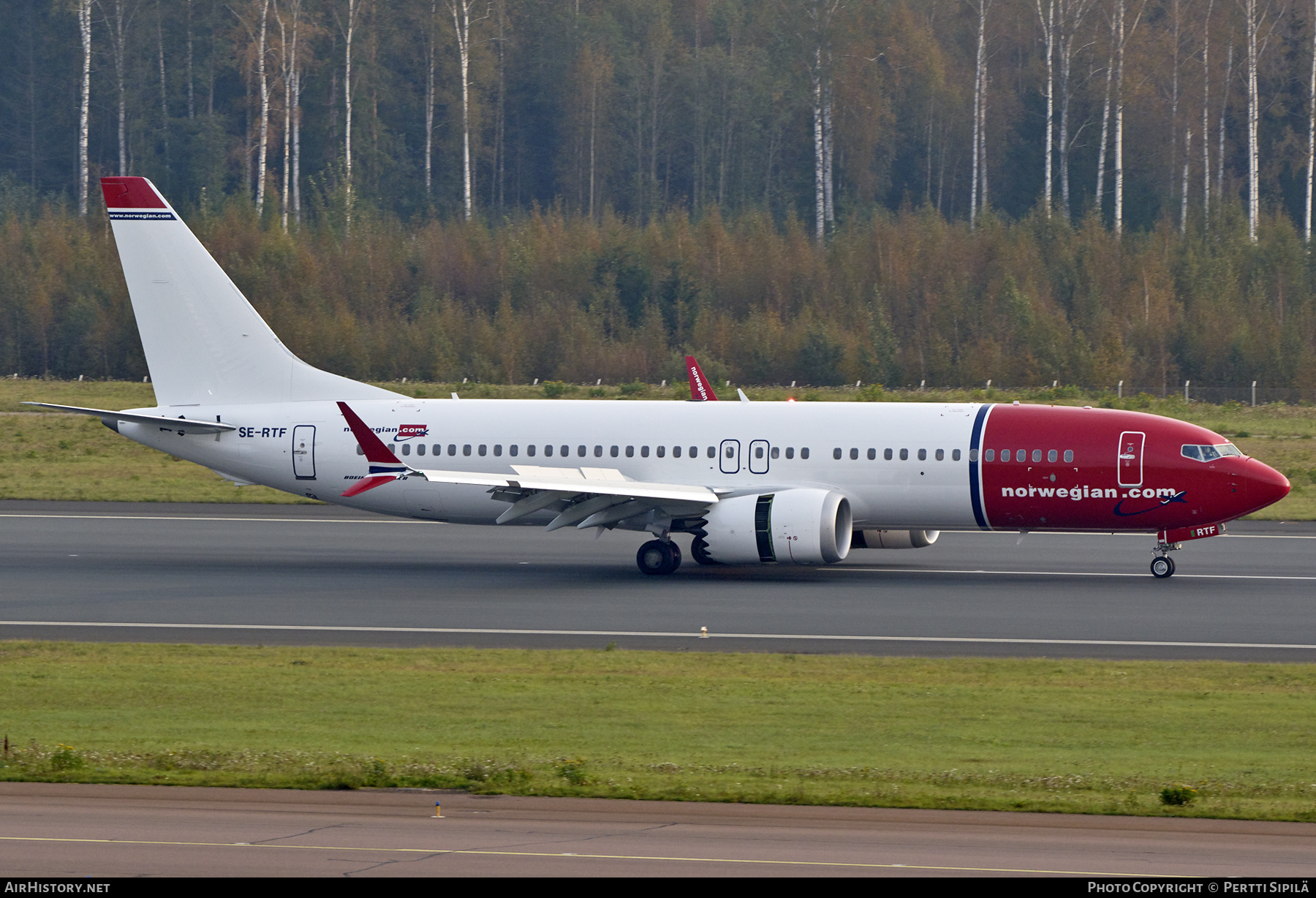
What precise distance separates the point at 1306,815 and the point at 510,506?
20.9m

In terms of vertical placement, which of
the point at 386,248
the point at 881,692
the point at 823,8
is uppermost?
the point at 823,8

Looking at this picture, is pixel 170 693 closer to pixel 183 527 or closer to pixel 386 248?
pixel 183 527

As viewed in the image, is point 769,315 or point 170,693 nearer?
point 170,693

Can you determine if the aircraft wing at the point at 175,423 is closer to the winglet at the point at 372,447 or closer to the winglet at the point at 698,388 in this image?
the winglet at the point at 372,447

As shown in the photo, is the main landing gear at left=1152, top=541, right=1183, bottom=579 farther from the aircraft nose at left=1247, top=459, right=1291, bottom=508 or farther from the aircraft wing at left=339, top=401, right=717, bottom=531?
the aircraft wing at left=339, top=401, right=717, bottom=531

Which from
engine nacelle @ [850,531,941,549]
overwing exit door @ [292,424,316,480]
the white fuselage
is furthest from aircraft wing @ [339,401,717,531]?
engine nacelle @ [850,531,941,549]

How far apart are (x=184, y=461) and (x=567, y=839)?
41.5 meters

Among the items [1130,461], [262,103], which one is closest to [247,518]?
[1130,461]

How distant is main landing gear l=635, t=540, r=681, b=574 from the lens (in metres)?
31.1

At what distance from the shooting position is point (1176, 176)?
93688mm

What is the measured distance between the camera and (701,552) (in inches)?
1217

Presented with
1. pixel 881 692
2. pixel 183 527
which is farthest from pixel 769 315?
pixel 881 692

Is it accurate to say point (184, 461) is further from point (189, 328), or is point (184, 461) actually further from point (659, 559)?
point (659, 559)

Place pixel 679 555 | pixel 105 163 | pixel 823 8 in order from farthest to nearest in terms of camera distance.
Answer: pixel 105 163 → pixel 823 8 → pixel 679 555
